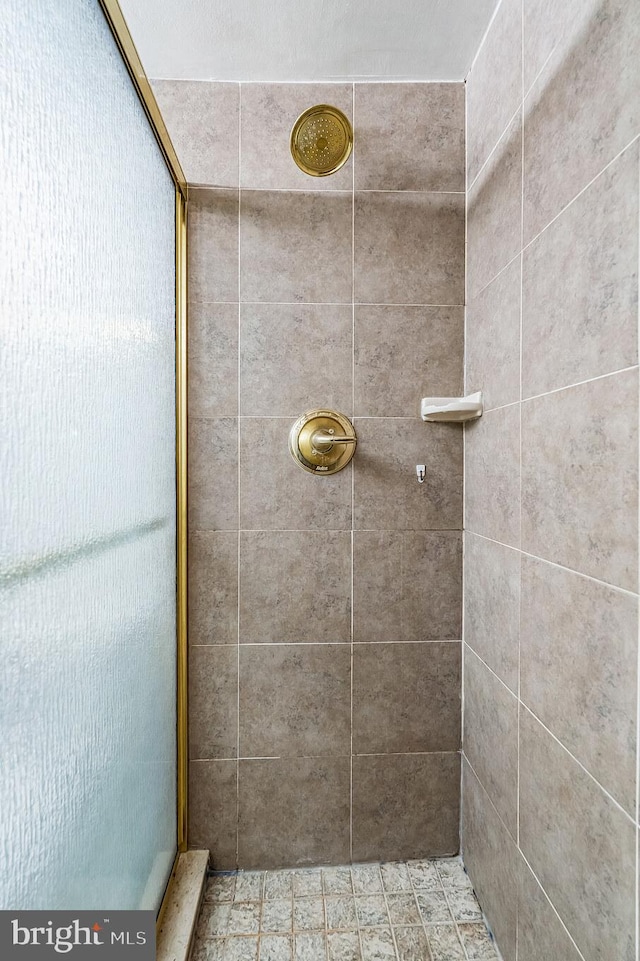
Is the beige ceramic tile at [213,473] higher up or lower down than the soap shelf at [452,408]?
lower down

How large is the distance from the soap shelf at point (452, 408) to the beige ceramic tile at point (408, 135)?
0.60 metres

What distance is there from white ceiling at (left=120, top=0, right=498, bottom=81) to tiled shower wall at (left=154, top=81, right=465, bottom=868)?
1.8 inches

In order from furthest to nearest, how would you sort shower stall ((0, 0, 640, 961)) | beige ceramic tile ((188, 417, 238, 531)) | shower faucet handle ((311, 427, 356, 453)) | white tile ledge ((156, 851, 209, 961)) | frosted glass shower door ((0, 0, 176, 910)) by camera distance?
beige ceramic tile ((188, 417, 238, 531)) < shower faucet handle ((311, 427, 356, 453)) < white tile ledge ((156, 851, 209, 961)) < shower stall ((0, 0, 640, 961)) < frosted glass shower door ((0, 0, 176, 910))

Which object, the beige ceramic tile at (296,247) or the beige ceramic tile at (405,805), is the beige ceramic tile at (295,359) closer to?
the beige ceramic tile at (296,247)

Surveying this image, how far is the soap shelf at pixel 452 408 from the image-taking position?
1.35 m

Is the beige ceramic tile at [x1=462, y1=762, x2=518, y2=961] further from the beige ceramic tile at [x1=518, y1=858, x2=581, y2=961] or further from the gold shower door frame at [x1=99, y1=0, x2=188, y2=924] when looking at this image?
the gold shower door frame at [x1=99, y1=0, x2=188, y2=924]

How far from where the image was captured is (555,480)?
3.16 ft

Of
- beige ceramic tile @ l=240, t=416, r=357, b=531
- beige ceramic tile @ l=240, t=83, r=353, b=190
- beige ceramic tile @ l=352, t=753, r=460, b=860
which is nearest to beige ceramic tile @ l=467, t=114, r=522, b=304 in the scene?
beige ceramic tile @ l=240, t=83, r=353, b=190

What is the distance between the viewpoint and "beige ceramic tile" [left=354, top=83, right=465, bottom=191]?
1451mm

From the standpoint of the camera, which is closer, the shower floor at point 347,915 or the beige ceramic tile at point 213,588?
the shower floor at point 347,915

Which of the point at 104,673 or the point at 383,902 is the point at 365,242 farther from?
the point at 383,902

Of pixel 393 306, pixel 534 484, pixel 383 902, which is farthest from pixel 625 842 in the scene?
pixel 393 306

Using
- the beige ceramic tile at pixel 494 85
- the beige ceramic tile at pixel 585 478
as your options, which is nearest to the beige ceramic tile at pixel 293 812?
the beige ceramic tile at pixel 585 478

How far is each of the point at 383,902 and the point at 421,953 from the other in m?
0.16
